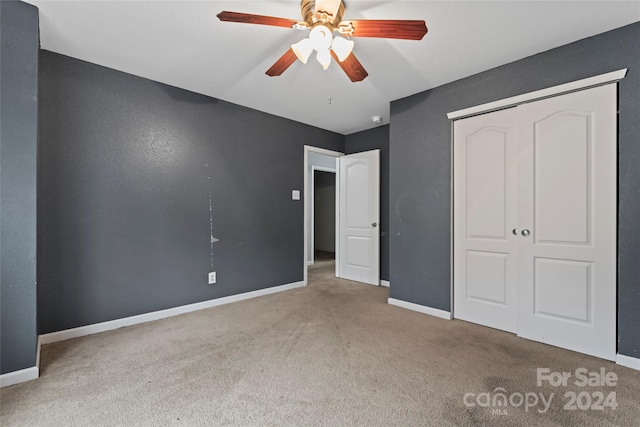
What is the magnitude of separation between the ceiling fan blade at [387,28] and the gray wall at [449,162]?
143cm

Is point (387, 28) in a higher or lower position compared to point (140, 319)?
Answer: higher

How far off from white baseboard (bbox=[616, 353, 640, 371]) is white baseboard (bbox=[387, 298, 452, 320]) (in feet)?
3.98

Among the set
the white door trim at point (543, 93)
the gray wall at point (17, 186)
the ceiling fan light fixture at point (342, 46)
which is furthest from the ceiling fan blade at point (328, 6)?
the gray wall at point (17, 186)

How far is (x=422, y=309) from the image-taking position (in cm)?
323

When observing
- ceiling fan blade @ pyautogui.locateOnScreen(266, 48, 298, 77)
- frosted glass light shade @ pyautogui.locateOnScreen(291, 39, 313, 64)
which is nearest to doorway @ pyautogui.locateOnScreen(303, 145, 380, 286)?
ceiling fan blade @ pyautogui.locateOnScreen(266, 48, 298, 77)

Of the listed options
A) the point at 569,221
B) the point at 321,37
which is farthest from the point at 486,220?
the point at 321,37

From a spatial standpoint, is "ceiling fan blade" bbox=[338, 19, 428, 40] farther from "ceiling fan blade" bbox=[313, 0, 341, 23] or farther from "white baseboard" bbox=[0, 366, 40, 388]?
"white baseboard" bbox=[0, 366, 40, 388]

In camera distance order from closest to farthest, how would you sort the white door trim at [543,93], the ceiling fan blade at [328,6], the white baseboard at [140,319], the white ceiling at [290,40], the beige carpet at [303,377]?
the beige carpet at [303,377] → the ceiling fan blade at [328,6] → the white ceiling at [290,40] → the white door trim at [543,93] → the white baseboard at [140,319]

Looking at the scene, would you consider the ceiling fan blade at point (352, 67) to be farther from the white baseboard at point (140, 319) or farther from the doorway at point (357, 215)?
the white baseboard at point (140, 319)

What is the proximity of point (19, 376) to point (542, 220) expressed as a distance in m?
3.97

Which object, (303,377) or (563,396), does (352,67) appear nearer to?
(303,377)

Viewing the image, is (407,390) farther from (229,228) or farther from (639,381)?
(229,228)

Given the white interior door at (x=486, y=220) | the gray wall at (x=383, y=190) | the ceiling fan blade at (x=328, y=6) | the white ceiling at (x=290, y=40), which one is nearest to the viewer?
the ceiling fan blade at (x=328, y=6)

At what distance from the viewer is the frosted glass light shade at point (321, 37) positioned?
1713mm
